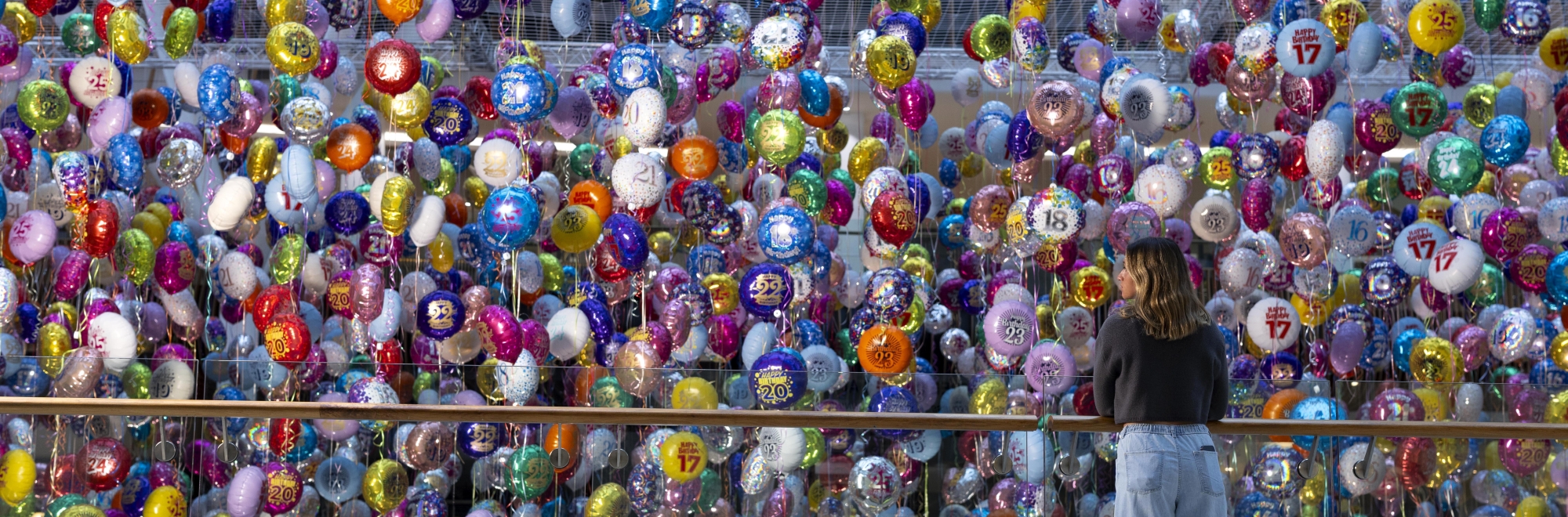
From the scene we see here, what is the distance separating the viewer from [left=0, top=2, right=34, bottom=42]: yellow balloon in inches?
175

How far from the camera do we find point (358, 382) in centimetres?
411

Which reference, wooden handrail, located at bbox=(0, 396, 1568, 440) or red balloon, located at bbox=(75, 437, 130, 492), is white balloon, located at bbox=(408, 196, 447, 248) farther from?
wooden handrail, located at bbox=(0, 396, 1568, 440)

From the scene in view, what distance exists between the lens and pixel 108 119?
14.0 ft

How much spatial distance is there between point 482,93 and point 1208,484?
297cm

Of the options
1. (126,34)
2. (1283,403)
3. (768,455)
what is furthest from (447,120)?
(1283,403)

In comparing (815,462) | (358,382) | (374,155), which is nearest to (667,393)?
(815,462)

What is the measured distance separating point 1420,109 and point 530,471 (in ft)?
9.30

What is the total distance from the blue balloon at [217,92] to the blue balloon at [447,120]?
1.87 feet

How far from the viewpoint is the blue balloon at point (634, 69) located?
417 cm

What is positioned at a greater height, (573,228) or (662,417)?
(573,228)

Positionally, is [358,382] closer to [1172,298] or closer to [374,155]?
[374,155]

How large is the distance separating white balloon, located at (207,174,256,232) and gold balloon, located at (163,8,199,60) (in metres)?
0.41

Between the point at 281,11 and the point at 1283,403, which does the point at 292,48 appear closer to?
the point at 281,11

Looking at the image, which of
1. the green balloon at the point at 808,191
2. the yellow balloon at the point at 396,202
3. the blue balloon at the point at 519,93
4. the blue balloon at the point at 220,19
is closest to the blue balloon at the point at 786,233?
the green balloon at the point at 808,191
